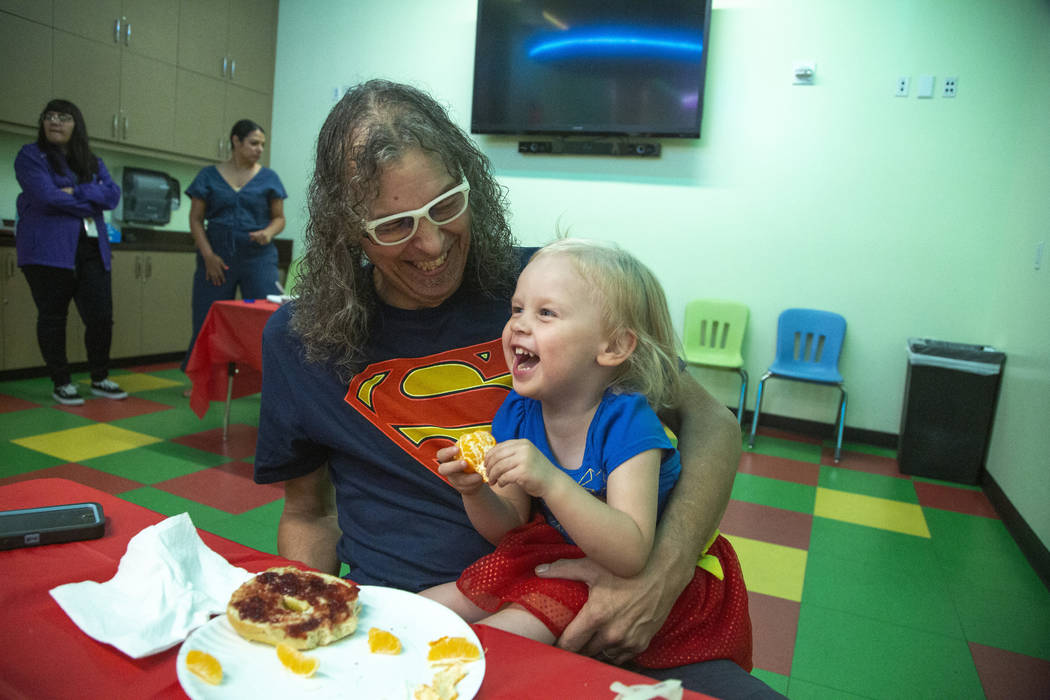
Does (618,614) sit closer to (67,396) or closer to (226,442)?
(226,442)

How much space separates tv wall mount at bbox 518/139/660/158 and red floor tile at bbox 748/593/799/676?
12.0ft

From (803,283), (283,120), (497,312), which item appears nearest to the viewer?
(497,312)

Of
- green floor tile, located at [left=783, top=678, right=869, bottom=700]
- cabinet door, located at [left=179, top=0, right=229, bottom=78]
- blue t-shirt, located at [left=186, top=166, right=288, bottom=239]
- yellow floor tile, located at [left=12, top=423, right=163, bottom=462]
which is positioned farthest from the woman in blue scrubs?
green floor tile, located at [left=783, top=678, right=869, bottom=700]

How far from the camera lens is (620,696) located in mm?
661

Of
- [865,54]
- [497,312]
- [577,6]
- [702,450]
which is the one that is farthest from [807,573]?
[577,6]

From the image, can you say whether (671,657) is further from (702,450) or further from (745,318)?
(745,318)

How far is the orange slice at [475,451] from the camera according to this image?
0.93 m

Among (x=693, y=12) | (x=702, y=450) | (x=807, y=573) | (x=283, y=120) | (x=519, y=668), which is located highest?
(x=693, y=12)

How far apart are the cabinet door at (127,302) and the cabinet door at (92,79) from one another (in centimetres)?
97

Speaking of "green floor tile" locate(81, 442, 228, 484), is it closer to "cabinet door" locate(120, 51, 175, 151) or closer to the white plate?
the white plate

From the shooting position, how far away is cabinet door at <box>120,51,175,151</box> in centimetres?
553

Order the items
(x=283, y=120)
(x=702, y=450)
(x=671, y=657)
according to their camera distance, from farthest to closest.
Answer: (x=283, y=120), (x=702, y=450), (x=671, y=657)

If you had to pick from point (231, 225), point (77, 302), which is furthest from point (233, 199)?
point (77, 302)

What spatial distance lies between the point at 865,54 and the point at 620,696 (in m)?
5.22
